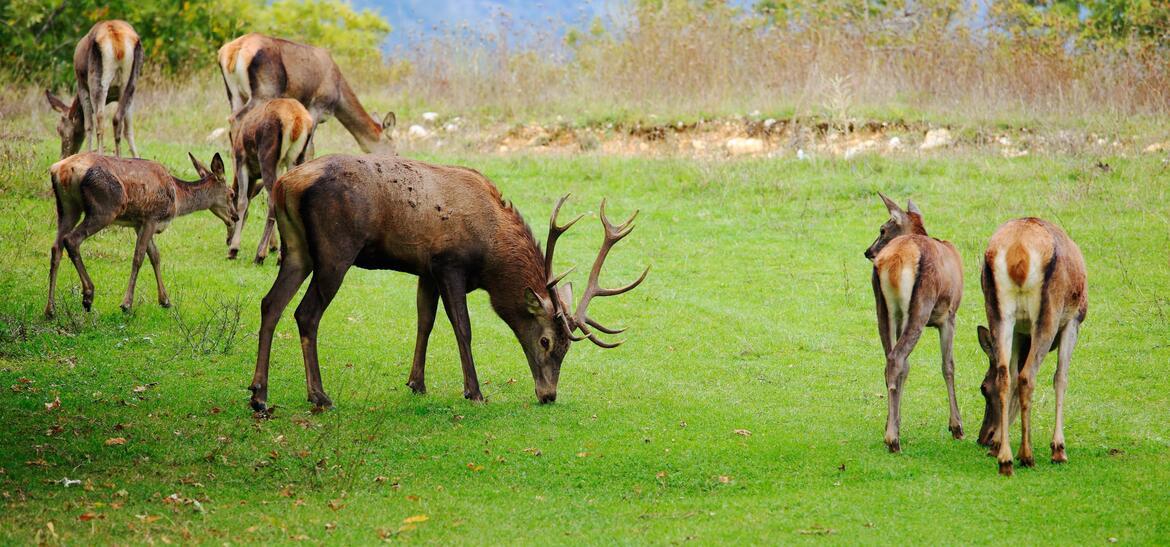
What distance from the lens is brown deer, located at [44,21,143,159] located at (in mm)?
14961

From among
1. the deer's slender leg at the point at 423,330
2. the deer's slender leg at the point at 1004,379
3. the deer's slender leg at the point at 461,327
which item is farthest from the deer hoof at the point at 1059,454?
the deer's slender leg at the point at 423,330

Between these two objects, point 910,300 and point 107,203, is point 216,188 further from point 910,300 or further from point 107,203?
point 910,300

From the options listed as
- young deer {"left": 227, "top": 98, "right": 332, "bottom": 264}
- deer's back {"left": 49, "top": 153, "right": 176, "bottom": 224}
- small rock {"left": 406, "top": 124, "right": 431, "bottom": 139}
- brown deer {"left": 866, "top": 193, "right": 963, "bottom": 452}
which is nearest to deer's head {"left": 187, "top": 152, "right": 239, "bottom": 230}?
young deer {"left": 227, "top": 98, "right": 332, "bottom": 264}

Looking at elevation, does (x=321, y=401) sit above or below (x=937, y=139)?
below

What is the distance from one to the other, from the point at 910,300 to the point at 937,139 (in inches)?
448

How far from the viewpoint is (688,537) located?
652 cm

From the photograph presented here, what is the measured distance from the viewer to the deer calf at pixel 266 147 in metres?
12.8

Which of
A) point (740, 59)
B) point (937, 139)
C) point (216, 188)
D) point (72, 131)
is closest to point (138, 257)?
point (216, 188)

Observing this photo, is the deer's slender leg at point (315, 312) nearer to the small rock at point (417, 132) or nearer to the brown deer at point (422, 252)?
the brown deer at point (422, 252)

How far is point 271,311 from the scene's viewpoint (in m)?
8.52

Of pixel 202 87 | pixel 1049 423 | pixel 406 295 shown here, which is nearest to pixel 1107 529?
pixel 1049 423

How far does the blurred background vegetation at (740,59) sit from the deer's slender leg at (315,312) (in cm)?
1102

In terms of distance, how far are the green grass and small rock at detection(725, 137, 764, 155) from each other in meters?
3.82

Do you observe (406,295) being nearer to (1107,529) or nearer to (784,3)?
(1107,529)
